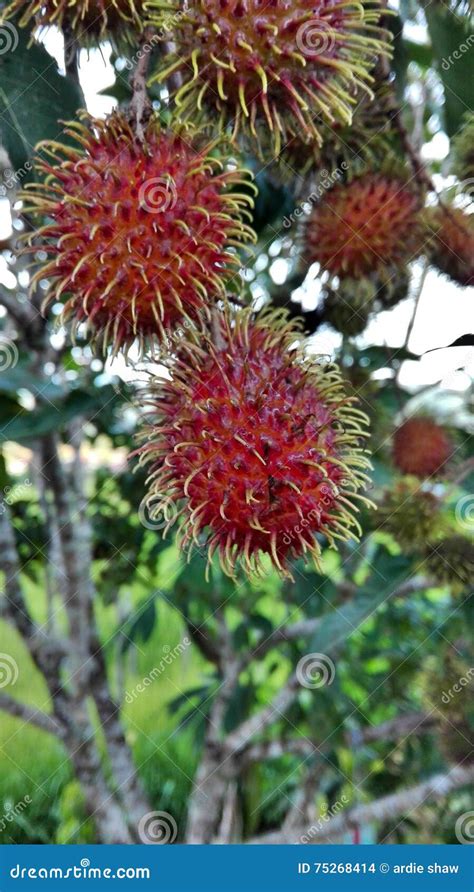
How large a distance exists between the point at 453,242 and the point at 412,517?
389 mm

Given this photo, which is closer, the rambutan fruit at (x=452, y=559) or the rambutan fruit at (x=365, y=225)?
the rambutan fruit at (x=365, y=225)

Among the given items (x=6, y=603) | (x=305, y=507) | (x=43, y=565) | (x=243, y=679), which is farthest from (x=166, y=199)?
(x=243, y=679)

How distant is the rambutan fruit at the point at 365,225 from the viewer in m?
0.98

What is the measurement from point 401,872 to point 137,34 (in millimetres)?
1345

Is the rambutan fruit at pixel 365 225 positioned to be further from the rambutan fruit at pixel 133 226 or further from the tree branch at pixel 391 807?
the tree branch at pixel 391 807

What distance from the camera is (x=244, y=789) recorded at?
6.62 ft

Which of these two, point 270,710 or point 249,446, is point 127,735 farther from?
point 249,446

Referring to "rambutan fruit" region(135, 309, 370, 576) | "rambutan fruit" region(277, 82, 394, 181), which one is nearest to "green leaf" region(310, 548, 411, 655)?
"rambutan fruit" region(135, 309, 370, 576)

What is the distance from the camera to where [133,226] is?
670mm

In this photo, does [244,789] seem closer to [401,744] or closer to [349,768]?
[349,768]

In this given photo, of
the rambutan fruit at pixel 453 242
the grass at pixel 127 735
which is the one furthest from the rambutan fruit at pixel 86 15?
the grass at pixel 127 735

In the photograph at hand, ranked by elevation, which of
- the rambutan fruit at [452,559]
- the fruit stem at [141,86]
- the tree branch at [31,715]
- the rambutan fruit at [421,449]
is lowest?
the tree branch at [31,715]

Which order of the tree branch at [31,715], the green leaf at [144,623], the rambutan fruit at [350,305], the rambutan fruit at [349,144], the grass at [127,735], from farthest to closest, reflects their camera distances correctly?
the grass at [127,735] → the green leaf at [144,623] → the tree branch at [31,715] → the rambutan fruit at [350,305] → the rambutan fruit at [349,144]

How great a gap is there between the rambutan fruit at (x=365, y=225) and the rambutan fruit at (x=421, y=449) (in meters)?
0.29
